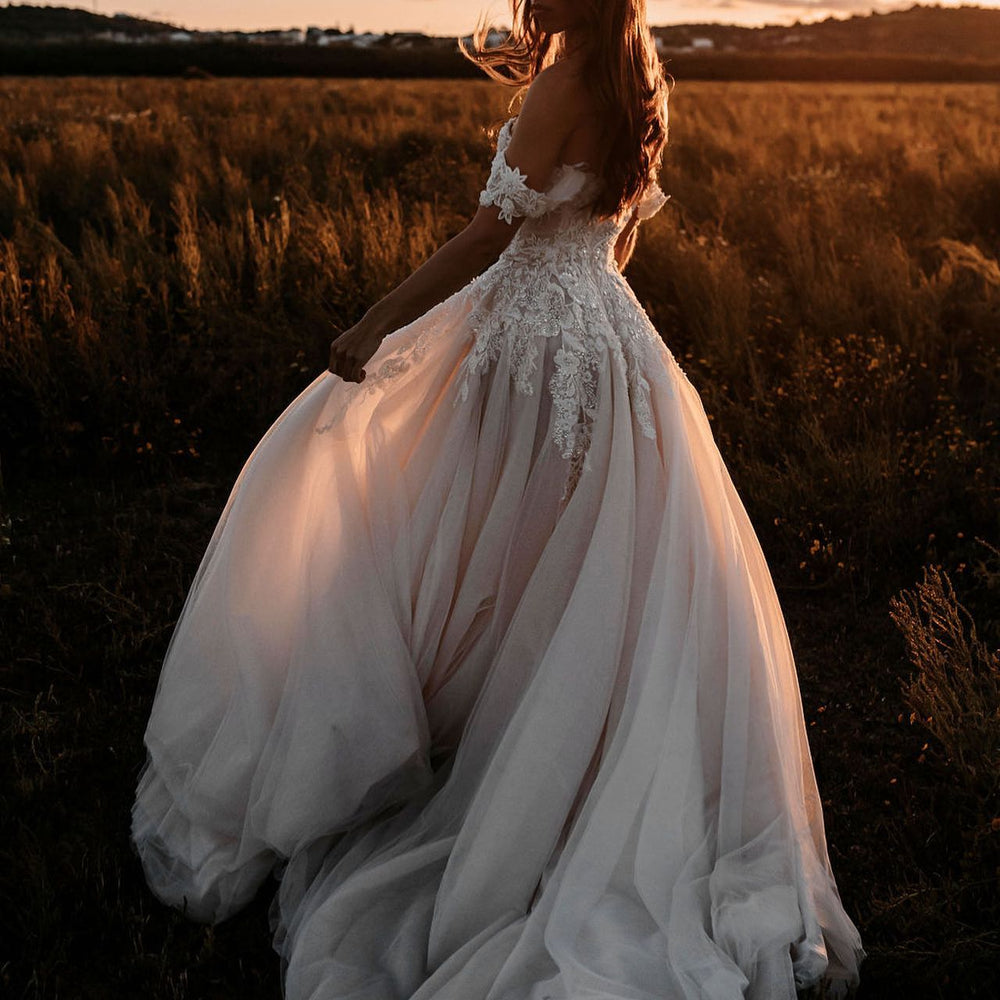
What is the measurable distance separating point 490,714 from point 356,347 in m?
0.91

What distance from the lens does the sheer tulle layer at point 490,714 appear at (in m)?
2.19

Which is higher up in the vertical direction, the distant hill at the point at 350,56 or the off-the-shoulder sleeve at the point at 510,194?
the distant hill at the point at 350,56

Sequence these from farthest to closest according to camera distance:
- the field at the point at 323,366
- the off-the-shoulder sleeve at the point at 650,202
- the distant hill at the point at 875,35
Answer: the distant hill at the point at 875,35 → the off-the-shoulder sleeve at the point at 650,202 → the field at the point at 323,366

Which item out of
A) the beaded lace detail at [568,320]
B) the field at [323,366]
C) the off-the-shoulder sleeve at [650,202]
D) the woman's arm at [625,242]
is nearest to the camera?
the beaded lace detail at [568,320]

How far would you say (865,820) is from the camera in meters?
2.94

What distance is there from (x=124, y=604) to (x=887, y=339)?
4570 mm

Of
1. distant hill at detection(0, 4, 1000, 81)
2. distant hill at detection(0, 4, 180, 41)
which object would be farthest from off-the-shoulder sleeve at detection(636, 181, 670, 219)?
distant hill at detection(0, 4, 180, 41)

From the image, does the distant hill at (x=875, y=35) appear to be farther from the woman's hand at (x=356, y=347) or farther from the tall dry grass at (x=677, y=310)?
the woman's hand at (x=356, y=347)

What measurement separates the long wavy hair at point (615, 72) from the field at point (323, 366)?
4.70ft

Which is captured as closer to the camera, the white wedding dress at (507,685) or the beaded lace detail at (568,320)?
the white wedding dress at (507,685)

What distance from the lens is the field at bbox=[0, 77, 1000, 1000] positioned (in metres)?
2.56

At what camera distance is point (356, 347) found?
7.54 feet

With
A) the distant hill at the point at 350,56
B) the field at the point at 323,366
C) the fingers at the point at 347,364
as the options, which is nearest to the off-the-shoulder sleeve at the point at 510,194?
the fingers at the point at 347,364

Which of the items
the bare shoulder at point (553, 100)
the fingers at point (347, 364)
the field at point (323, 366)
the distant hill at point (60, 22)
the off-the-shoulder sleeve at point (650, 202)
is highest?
the distant hill at point (60, 22)
